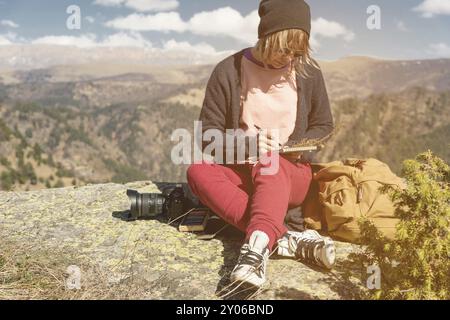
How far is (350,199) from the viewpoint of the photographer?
3305mm

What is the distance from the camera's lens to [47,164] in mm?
97312

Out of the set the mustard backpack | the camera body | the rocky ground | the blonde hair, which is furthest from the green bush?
the camera body

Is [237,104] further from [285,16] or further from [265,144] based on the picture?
[285,16]

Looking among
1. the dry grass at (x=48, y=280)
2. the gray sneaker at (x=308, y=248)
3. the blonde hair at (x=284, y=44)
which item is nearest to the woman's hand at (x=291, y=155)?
the gray sneaker at (x=308, y=248)

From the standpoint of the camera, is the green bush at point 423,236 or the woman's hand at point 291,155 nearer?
the green bush at point 423,236

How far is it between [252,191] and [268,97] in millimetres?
916

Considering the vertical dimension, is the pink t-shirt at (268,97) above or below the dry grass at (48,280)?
above

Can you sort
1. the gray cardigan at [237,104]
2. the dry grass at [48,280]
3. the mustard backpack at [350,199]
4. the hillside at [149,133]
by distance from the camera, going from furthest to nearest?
the hillside at [149,133] < the gray cardigan at [237,104] < the mustard backpack at [350,199] < the dry grass at [48,280]

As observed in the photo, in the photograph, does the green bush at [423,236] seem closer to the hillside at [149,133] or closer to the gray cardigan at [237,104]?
the gray cardigan at [237,104]

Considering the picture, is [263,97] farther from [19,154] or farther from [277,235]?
[19,154]

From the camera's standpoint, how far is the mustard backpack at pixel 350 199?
3.21 metres

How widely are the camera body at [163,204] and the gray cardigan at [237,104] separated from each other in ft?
2.45

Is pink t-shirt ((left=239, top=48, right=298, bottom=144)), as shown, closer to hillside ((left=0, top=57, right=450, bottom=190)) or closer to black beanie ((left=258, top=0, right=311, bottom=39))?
black beanie ((left=258, top=0, right=311, bottom=39))

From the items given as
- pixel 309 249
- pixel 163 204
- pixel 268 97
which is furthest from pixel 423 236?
pixel 163 204
